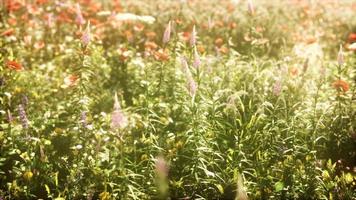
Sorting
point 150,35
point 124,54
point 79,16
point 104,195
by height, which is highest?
Answer: point 79,16

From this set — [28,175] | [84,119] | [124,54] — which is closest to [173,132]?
[84,119]

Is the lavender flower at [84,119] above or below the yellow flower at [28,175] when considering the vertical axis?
above

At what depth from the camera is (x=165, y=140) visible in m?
4.15

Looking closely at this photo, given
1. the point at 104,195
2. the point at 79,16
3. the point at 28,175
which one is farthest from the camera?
the point at 79,16

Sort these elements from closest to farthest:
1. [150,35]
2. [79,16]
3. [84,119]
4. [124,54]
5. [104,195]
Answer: [104,195]
[84,119]
[79,16]
[124,54]
[150,35]

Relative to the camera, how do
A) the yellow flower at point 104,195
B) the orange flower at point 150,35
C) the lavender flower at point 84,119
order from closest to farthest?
the yellow flower at point 104,195
the lavender flower at point 84,119
the orange flower at point 150,35

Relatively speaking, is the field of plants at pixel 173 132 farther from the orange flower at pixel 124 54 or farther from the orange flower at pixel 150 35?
the orange flower at pixel 150 35

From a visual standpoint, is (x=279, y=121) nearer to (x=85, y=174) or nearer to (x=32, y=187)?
(x=85, y=174)

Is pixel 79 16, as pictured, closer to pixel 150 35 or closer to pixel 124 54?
pixel 124 54

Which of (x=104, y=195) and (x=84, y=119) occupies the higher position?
(x=84, y=119)

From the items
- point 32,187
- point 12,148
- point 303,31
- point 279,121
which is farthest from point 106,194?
point 303,31

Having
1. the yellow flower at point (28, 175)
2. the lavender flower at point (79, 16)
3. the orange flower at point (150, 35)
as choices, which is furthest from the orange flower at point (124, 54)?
the yellow flower at point (28, 175)

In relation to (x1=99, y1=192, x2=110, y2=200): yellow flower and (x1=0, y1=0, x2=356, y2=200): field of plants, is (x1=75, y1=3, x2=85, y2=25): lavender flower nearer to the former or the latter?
(x1=0, y1=0, x2=356, y2=200): field of plants

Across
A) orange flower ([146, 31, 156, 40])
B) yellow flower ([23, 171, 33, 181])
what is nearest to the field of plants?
yellow flower ([23, 171, 33, 181])
